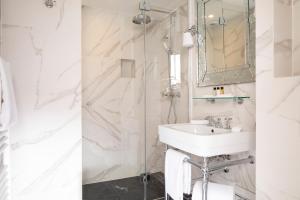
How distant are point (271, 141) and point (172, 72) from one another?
153 centimetres

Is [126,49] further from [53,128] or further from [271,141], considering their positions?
[271,141]

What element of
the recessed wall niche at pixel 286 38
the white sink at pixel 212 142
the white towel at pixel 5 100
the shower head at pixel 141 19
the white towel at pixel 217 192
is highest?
the shower head at pixel 141 19

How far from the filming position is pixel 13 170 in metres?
1.69

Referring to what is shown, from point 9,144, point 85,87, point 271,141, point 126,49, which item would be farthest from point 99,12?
point 271,141

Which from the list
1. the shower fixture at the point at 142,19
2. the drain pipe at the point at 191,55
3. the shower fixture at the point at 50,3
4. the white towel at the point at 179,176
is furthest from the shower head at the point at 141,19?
the white towel at the point at 179,176

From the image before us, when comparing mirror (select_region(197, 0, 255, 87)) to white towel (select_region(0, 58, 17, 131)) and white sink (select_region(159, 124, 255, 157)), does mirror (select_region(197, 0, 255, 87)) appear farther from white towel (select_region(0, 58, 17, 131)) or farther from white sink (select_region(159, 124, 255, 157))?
white towel (select_region(0, 58, 17, 131))

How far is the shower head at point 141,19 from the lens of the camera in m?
2.68

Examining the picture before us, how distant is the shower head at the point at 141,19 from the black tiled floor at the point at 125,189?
197 cm

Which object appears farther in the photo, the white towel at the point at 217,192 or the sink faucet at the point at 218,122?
the sink faucet at the point at 218,122

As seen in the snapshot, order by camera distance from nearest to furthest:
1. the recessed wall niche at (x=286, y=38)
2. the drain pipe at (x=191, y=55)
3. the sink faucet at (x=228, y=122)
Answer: the recessed wall niche at (x=286, y=38)
the sink faucet at (x=228, y=122)
the drain pipe at (x=191, y=55)

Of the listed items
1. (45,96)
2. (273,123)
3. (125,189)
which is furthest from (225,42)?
(125,189)

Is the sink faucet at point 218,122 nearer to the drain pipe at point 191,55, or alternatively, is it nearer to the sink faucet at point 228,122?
the sink faucet at point 228,122

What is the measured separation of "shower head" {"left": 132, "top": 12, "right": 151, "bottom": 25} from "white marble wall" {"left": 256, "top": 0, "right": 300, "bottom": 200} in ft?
5.06

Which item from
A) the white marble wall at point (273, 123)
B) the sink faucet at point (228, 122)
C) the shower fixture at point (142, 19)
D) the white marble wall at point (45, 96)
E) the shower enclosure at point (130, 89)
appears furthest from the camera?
the shower fixture at point (142, 19)
